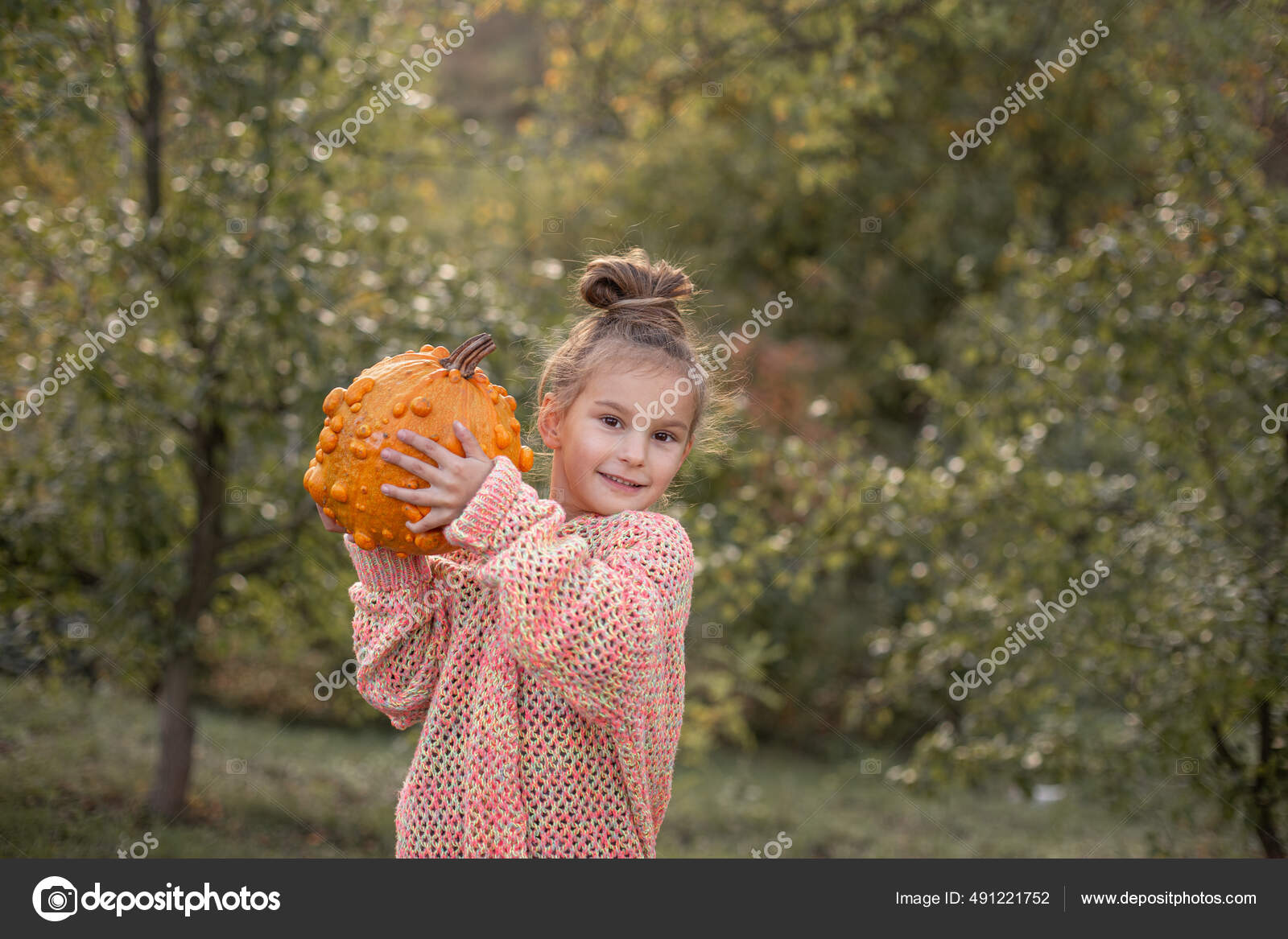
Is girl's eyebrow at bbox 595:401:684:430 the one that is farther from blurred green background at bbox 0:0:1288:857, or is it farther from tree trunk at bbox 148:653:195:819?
tree trunk at bbox 148:653:195:819

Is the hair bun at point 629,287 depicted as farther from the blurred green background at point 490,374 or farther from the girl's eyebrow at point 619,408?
the blurred green background at point 490,374

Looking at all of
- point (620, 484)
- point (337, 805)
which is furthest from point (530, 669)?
point (337, 805)

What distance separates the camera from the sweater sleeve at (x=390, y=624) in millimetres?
1960

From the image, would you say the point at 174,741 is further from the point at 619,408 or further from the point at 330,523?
the point at 619,408

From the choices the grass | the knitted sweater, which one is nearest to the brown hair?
the knitted sweater

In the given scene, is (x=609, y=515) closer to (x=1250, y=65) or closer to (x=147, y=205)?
(x=147, y=205)

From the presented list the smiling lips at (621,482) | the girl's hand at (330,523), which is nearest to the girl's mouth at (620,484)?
the smiling lips at (621,482)

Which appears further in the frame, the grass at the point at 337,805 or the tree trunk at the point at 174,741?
the tree trunk at the point at 174,741

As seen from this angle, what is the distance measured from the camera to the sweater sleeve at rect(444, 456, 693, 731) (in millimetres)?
1743

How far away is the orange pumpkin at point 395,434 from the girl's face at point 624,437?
11 centimetres

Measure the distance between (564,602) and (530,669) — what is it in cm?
16

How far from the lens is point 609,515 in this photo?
2.02 m

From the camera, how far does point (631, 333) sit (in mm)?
2088

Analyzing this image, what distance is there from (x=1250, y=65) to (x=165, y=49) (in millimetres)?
4981
